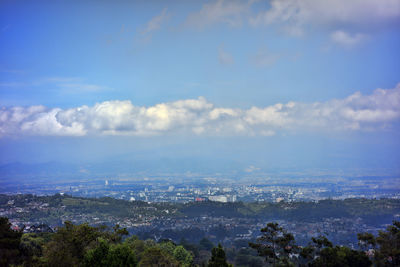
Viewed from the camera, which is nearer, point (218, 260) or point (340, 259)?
point (218, 260)

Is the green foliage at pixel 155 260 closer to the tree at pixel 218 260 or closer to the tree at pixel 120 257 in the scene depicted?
the tree at pixel 218 260

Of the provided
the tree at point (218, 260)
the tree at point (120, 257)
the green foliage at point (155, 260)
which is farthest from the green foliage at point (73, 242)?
the tree at point (218, 260)

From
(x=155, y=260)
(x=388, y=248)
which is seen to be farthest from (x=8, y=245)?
(x=388, y=248)

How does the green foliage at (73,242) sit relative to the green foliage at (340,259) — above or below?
above

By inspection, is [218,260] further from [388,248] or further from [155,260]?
[388,248]

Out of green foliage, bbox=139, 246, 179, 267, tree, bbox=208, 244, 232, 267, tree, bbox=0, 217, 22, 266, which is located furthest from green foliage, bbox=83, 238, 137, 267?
green foliage, bbox=139, 246, 179, 267

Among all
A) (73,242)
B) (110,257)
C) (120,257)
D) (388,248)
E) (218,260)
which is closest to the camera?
(110,257)

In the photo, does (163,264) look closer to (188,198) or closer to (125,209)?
(125,209)

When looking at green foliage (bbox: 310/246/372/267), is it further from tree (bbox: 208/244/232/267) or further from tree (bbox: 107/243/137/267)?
tree (bbox: 107/243/137/267)

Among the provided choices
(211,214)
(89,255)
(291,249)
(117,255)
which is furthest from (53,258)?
(211,214)
